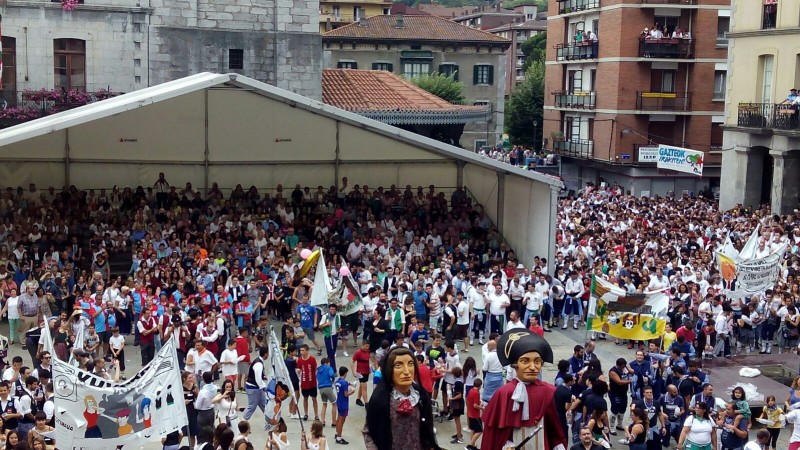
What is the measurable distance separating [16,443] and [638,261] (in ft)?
53.5

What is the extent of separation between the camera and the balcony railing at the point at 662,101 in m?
47.7

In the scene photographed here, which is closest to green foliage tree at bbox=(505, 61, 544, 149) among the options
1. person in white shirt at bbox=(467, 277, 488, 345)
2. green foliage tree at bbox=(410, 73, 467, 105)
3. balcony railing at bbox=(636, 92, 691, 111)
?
green foliage tree at bbox=(410, 73, 467, 105)

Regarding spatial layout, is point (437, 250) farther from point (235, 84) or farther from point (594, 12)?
point (594, 12)

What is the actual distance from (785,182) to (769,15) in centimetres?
661

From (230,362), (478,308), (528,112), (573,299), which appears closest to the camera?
(230,362)

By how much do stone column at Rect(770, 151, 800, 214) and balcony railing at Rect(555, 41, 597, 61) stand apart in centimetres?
1661

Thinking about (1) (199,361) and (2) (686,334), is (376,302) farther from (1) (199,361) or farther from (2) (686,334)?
(2) (686,334)

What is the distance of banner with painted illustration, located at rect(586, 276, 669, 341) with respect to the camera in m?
18.6

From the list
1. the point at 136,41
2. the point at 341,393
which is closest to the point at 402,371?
the point at 341,393

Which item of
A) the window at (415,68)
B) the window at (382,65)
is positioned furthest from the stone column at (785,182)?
the window at (382,65)

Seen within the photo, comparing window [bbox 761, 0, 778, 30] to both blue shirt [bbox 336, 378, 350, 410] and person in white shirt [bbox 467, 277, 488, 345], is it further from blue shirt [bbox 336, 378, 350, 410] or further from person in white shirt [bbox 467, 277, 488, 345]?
blue shirt [bbox 336, 378, 350, 410]

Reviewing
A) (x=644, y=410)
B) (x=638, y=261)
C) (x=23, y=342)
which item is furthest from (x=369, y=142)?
(x=644, y=410)

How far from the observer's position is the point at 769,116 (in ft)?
119

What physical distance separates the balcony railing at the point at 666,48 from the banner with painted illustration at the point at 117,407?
38.9 meters
